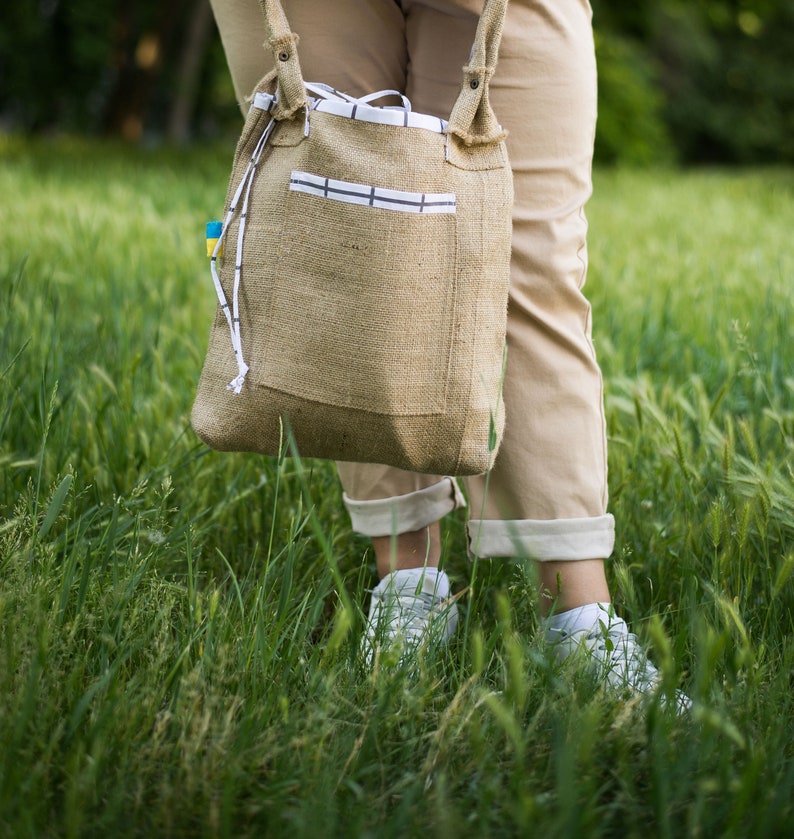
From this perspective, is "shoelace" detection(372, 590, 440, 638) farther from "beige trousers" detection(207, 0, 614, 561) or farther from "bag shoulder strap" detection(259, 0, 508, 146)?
"bag shoulder strap" detection(259, 0, 508, 146)

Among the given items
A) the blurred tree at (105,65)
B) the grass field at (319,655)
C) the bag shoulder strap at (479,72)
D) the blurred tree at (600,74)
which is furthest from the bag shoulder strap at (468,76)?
the blurred tree at (105,65)

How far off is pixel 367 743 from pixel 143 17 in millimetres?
17796

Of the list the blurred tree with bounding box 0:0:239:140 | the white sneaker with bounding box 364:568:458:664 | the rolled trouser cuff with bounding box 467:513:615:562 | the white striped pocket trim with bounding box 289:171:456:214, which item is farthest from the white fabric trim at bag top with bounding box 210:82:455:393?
the blurred tree with bounding box 0:0:239:140

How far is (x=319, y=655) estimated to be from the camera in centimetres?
126

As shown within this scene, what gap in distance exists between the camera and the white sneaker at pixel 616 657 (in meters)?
1.11

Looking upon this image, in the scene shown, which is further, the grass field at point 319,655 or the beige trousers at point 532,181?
the beige trousers at point 532,181

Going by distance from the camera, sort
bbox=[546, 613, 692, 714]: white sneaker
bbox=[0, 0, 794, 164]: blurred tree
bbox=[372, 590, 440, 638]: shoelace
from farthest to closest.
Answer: bbox=[0, 0, 794, 164]: blurred tree → bbox=[372, 590, 440, 638]: shoelace → bbox=[546, 613, 692, 714]: white sneaker

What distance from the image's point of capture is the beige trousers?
1341 mm

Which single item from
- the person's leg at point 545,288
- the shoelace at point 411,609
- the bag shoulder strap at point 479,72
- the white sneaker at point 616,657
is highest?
the bag shoulder strap at point 479,72

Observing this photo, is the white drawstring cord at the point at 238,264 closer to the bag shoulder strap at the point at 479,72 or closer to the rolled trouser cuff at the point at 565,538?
the bag shoulder strap at the point at 479,72

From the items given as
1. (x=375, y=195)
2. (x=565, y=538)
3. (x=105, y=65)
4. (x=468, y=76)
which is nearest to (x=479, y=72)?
(x=468, y=76)

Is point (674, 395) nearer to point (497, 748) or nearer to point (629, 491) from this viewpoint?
point (629, 491)

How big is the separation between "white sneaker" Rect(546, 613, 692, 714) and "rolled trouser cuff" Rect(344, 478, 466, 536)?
0.29 metres

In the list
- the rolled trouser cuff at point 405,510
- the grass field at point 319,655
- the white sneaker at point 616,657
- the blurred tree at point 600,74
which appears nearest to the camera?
the grass field at point 319,655
